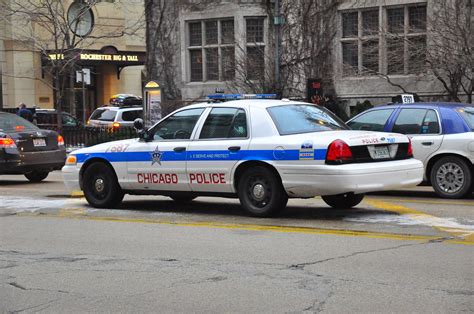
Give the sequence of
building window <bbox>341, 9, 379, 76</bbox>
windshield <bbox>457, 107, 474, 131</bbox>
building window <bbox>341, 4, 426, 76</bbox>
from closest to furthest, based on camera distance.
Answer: windshield <bbox>457, 107, 474, 131</bbox>
building window <bbox>341, 4, 426, 76</bbox>
building window <bbox>341, 9, 379, 76</bbox>

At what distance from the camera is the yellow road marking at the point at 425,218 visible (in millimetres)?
8047

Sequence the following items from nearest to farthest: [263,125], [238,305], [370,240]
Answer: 1. [238,305]
2. [370,240]
3. [263,125]

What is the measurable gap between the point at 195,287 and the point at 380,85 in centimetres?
1787

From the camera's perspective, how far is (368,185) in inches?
351

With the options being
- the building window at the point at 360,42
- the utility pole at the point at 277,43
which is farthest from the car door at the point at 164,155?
the building window at the point at 360,42

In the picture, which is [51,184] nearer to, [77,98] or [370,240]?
[370,240]

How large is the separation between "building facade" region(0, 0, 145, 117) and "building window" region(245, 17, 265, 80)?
12.5 m

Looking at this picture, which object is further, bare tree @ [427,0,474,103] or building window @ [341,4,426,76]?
building window @ [341,4,426,76]

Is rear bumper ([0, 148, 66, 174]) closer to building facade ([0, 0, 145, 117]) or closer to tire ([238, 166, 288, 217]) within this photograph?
tire ([238, 166, 288, 217])

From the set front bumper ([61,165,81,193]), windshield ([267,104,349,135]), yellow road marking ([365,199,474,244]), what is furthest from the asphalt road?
windshield ([267,104,349,135])

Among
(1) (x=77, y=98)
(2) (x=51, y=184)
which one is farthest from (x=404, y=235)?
(1) (x=77, y=98)

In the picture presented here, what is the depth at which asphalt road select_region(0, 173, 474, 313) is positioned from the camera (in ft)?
18.7

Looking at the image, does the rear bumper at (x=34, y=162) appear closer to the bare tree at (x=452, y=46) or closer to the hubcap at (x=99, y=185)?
the hubcap at (x=99, y=185)

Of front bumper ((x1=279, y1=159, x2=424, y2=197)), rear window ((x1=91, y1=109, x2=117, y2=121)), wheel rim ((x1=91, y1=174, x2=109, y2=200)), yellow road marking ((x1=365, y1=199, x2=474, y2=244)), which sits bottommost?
yellow road marking ((x1=365, y1=199, x2=474, y2=244))
